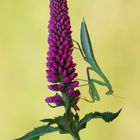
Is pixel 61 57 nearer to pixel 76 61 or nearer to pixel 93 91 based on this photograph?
pixel 93 91

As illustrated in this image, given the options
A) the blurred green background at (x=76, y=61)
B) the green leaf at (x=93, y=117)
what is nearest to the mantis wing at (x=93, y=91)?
the green leaf at (x=93, y=117)

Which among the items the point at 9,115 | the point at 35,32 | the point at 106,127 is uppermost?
the point at 35,32

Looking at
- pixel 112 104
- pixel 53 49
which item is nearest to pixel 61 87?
pixel 53 49

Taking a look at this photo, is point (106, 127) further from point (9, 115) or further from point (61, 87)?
point (61, 87)

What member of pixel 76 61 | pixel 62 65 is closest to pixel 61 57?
pixel 62 65

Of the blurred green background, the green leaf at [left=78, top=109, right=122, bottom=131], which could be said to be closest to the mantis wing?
the green leaf at [left=78, top=109, right=122, bottom=131]

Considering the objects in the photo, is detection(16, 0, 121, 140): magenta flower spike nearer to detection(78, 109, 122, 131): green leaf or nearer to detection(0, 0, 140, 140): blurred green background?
detection(78, 109, 122, 131): green leaf

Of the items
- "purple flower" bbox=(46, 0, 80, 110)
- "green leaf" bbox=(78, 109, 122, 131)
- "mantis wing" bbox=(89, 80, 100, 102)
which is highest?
"purple flower" bbox=(46, 0, 80, 110)
